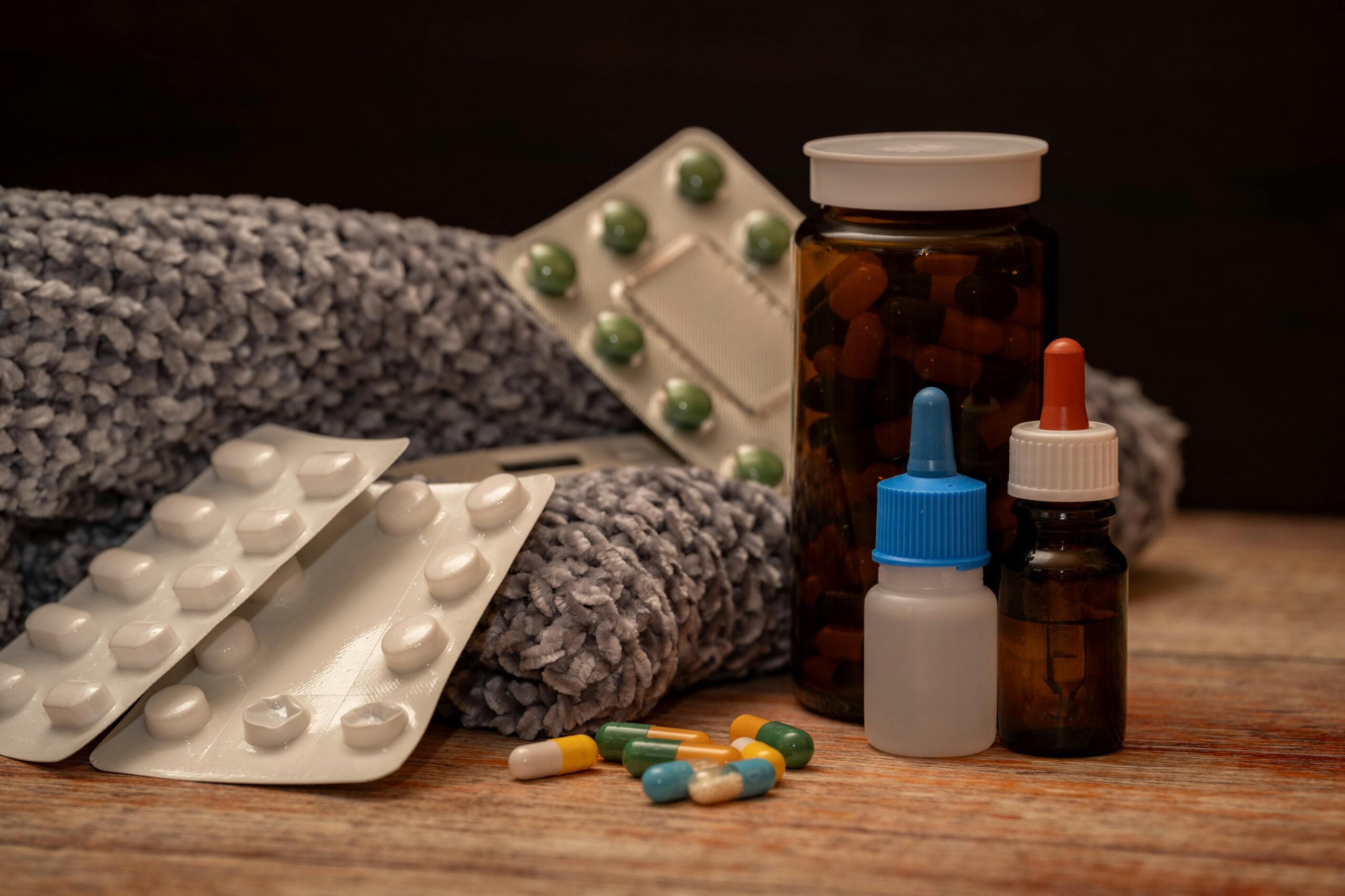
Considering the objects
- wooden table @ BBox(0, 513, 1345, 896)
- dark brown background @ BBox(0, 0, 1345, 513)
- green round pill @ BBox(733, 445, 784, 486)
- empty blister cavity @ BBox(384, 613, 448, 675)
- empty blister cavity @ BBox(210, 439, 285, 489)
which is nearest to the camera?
wooden table @ BBox(0, 513, 1345, 896)

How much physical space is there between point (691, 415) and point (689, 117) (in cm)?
38

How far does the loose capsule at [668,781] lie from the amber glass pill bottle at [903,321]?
12 cm

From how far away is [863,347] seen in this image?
0.61 meters

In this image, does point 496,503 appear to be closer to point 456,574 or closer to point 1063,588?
point 456,574

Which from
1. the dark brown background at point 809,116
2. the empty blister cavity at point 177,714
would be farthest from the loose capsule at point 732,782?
the dark brown background at point 809,116

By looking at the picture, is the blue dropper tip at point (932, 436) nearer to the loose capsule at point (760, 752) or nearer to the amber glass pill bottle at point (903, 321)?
the amber glass pill bottle at point (903, 321)

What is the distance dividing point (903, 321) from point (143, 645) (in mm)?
365

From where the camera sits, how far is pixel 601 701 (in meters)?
0.62

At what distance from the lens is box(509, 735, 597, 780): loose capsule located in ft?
1.89

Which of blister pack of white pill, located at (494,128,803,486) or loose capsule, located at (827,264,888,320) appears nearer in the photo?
loose capsule, located at (827,264,888,320)

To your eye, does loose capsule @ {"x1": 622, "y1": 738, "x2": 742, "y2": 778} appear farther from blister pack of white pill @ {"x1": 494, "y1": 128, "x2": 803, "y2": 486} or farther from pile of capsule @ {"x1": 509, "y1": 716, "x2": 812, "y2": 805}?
blister pack of white pill @ {"x1": 494, "y1": 128, "x2": 803, "y2": 486}

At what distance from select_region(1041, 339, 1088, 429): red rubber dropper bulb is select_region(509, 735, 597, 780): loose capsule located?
240 mm

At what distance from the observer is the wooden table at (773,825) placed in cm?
48

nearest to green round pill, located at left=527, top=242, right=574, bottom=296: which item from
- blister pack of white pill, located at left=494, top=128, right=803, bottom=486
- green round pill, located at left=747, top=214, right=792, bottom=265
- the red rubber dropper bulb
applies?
blister pack of white pill, located at left=494, top=128, right=803, bottom=486
